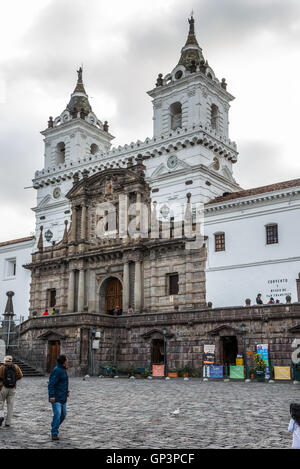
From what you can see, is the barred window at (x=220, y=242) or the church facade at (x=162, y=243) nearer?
the church facade at (x=162, y=243)

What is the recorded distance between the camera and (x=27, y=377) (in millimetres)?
31844

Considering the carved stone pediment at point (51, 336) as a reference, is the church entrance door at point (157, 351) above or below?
below

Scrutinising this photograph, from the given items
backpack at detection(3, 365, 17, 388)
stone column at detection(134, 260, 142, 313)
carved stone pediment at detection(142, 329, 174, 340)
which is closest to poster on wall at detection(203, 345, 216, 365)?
carved stone pediment at detection(142, 329, 174, 340)

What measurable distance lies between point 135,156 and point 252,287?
14656 millimetres

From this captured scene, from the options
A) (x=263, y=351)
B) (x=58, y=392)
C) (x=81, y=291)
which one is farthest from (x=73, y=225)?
(x=58, y=392)

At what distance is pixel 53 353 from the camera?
34406 millimetres

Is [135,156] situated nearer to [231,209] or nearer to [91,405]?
[231,209]

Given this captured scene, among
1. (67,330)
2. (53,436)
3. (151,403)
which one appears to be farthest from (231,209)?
(53,436)

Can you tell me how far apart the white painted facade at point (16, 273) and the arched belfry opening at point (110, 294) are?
749cm

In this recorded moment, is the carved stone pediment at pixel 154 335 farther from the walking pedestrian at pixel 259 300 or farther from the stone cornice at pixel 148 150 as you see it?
the stone cornice at pixel 148 150

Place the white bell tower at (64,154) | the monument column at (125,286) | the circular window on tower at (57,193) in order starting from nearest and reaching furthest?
the monument column at (125,286), the white bell tower at (64,154), the circular window on tower at (57,193)

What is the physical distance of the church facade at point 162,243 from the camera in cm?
3183

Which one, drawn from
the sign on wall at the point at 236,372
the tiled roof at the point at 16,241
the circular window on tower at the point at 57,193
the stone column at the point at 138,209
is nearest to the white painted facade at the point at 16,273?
the tiled roof at the point at 16,241

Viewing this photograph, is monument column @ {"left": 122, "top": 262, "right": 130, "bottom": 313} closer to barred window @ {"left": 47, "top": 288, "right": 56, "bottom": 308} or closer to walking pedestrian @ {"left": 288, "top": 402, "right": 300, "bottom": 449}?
barred window @ {"left": 47, "top": 288, "right": 56, "bottom": 308}
